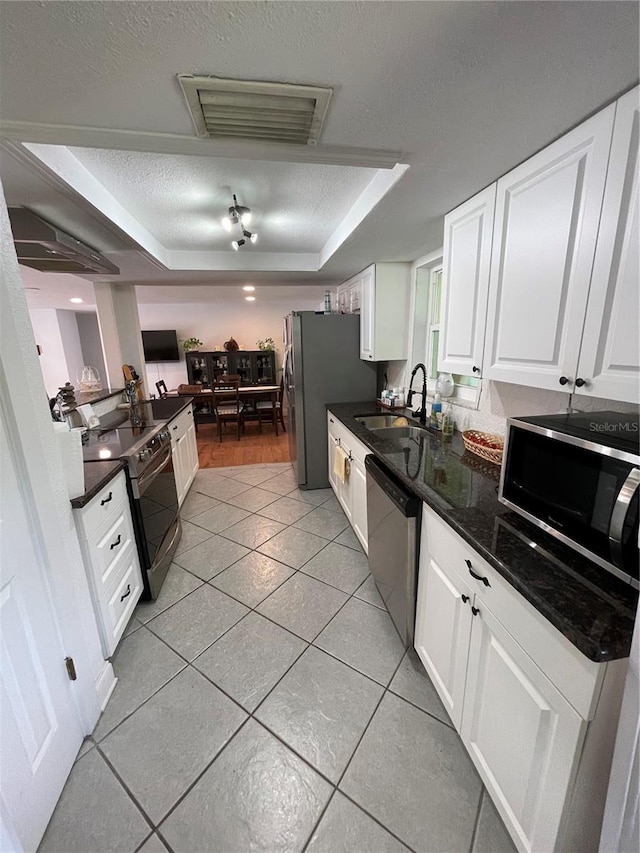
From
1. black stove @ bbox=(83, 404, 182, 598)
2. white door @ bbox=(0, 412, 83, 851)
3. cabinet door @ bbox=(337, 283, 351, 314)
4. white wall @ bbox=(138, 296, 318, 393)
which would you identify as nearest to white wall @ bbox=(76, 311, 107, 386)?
white wall @ bbox=(138, 296, 318, 393)

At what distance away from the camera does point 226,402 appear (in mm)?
5688

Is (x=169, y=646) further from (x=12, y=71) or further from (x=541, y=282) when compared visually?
(x=541, y=282)

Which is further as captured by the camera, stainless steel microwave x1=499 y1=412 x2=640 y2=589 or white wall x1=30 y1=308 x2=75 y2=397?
white wall x1=30 y1=308 x2=75 y2=397

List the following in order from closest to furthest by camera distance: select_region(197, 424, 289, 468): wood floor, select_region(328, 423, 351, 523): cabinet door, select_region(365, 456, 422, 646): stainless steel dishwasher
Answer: select_region(365, 456, 422, 646): stainless steel dishwasher
select_region(328, 423, 351, 523): cabinet door
select_region(197, 424, 289, 468): wood floor

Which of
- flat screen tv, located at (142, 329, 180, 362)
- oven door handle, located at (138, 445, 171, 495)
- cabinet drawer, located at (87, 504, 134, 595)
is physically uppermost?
flat screen tv, located at (142, 329, 180, 362)

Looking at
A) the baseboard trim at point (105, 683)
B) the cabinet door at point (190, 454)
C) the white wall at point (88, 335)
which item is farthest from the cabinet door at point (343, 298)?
the white wall at point (88, 335)

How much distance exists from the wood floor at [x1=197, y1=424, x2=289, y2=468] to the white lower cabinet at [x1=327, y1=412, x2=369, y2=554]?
5.53 ft

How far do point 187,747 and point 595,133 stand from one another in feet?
8.15

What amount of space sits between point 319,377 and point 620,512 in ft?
8.59

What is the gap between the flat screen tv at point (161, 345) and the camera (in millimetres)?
6445

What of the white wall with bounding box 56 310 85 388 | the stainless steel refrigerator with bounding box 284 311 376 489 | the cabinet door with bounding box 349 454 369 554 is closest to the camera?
the cabinet door with bounding box 349 454 369 554

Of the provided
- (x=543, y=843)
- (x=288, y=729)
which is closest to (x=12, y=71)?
(x=288, y=729)

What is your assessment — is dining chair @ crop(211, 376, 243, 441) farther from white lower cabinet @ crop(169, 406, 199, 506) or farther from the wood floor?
white lower cabinet @ crop(169, 406, 199, 506)

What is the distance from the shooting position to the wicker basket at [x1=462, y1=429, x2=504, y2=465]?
1704mm
